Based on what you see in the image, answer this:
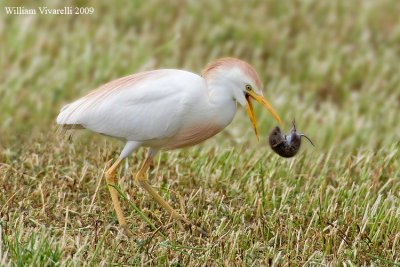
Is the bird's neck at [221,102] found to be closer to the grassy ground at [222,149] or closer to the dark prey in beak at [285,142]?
the dark prey in beak at [285,142]

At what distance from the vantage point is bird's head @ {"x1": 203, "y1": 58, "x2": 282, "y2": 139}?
175 inches

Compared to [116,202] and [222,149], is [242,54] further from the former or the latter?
[116,202]

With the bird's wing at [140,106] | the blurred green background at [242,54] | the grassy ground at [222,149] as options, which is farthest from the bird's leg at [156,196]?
the blurred green background at [242,54]

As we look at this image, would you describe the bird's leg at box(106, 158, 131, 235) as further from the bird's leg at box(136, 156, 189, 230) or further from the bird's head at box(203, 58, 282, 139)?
the bird's head at box(203, 58, 282, 139)

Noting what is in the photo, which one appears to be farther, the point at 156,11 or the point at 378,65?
the point at 156,11

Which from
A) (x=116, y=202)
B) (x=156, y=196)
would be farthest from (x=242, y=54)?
(x=116, y=202)

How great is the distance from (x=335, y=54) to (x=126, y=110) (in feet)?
17.5

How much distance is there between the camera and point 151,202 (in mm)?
5020

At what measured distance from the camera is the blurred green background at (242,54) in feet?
24.6

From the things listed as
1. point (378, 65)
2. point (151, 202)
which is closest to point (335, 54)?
point (378, 65)

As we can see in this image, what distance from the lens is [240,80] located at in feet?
14.6

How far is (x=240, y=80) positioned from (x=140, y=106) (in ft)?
2.07

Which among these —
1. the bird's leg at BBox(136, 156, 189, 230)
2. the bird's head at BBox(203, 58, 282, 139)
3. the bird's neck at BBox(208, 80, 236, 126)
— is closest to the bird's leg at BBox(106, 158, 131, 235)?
the bird's leg at BBox(136, 156, 189, 230)

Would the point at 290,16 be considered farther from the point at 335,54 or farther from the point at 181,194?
the point at 181,194
